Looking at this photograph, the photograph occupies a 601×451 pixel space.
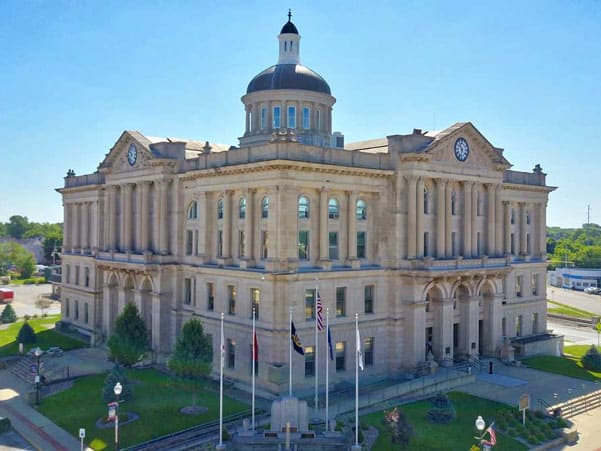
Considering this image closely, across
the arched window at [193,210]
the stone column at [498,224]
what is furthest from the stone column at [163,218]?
the stone column at [498,224]

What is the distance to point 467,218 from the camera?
55500 mm

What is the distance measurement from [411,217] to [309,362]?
49.2 ft

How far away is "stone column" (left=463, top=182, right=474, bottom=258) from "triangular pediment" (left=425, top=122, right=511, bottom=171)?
2231 mm

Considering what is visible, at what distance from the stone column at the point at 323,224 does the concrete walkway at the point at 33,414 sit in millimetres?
21838

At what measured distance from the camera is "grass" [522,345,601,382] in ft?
175

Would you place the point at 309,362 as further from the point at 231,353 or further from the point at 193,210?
the point at 193,210

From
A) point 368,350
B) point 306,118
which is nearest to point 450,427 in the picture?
point 368,350

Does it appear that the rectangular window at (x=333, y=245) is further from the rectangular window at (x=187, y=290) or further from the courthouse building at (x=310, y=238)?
the rectangular window at (x=187, y=290)

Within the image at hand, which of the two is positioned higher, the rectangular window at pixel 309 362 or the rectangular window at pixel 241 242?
the rectangular window at pixel 241 242

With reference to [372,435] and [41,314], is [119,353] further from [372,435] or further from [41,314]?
[41,314]

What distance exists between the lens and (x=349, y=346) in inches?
1907

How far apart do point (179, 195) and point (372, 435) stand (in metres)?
29.3

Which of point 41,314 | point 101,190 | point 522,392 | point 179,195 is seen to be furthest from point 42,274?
point 522,392

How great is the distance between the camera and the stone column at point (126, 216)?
61.4 metres
